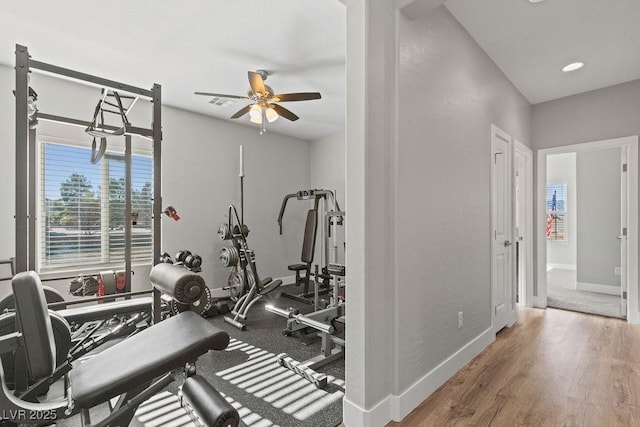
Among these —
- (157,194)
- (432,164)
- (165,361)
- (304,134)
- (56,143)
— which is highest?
(304,134)

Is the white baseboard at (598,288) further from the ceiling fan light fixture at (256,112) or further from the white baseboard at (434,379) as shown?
the ceiling fan light fixture at (256,112)

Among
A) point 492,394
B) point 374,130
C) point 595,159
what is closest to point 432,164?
point 374,130

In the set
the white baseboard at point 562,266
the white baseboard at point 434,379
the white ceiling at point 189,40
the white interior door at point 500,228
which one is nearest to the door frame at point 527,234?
the white interior door at point 500,228

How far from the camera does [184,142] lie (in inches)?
174

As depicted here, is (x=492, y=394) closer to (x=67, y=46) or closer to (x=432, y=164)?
(x=432, y=164)

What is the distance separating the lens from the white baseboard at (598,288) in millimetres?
4602

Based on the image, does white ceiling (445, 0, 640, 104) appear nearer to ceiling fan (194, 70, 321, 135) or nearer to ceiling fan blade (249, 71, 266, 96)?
ceiling fan (194, 70, 321, 135)

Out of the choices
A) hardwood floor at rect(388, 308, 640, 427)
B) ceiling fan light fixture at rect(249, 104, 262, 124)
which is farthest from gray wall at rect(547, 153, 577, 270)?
ceiling fan light fixture at rect(249, 104, 262, 124)

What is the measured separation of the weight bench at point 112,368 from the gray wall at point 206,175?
2574 millimetres

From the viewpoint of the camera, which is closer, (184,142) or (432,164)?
(432,164)

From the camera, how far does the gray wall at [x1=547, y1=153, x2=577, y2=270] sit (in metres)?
6.88

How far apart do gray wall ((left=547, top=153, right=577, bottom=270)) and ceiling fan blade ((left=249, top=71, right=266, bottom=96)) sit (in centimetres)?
711

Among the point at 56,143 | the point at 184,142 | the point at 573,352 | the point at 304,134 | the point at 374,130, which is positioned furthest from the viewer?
the point at 304,134

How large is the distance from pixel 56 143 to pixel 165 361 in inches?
137
